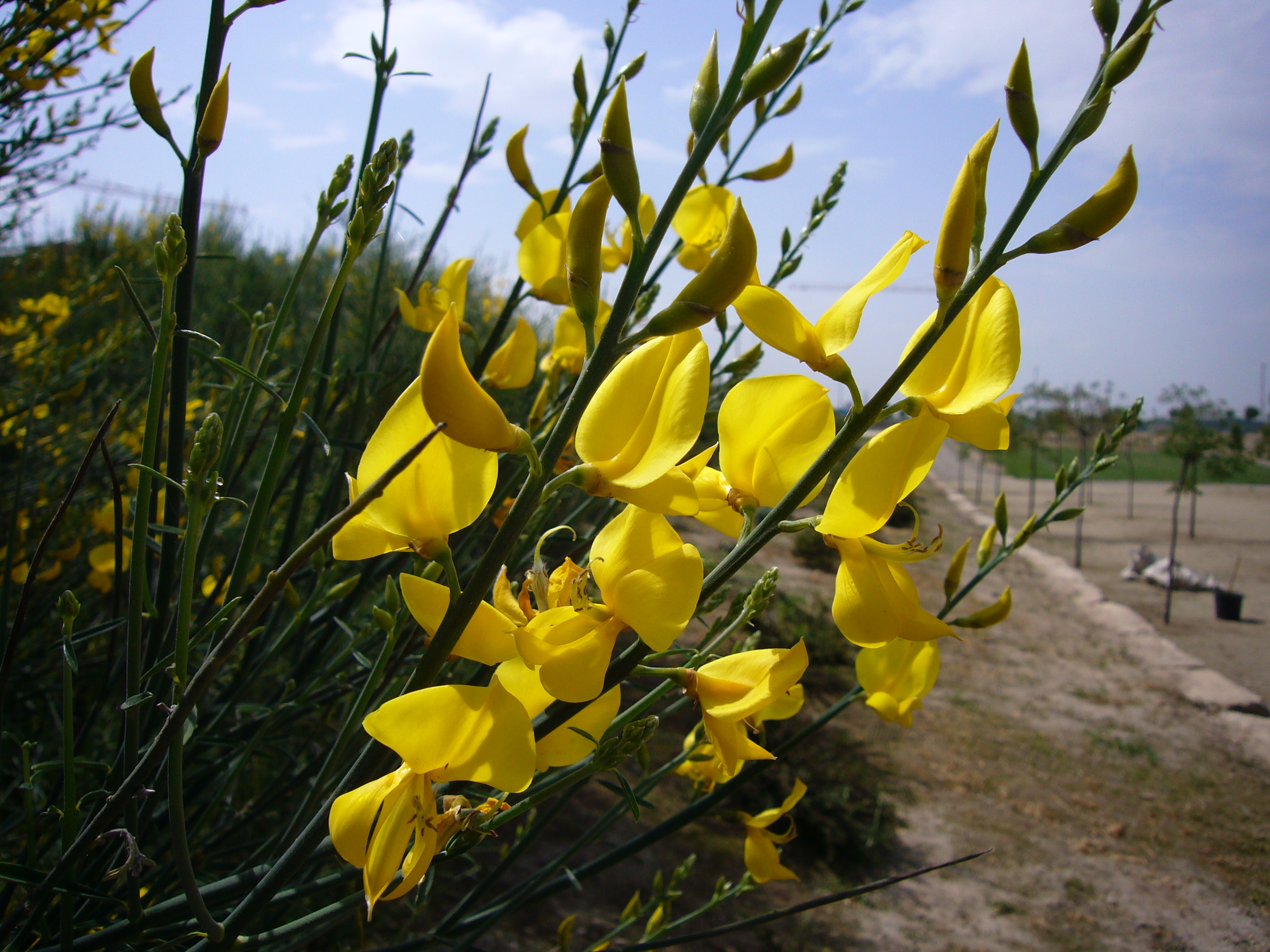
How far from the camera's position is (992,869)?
356 centimetres

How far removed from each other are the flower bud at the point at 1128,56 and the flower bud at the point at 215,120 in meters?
0.68

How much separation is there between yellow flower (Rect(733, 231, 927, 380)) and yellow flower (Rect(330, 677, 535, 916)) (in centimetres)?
31

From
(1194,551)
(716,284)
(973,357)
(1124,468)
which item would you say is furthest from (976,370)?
(1124,468)

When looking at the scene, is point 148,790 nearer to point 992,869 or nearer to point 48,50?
point 48,50

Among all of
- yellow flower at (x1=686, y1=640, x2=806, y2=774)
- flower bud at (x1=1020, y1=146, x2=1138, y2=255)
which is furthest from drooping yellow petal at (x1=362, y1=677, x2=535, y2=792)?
flower bud at (x1=1020, y1=146, x2=1138, y2=255)

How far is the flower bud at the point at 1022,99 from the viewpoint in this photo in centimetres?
53

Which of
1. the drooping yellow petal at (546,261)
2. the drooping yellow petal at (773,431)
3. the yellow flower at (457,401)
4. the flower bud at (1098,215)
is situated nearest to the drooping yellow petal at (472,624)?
the yellow flower at (457,401)

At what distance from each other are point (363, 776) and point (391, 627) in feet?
0.37

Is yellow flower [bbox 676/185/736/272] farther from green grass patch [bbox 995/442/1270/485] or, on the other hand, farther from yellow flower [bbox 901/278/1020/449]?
green grass patch [bbox 995/442/1270/485]

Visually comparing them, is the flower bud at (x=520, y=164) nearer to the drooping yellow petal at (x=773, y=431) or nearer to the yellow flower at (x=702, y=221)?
the yellow flower at (x=702, y=221)

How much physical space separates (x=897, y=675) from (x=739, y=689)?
1.53ft

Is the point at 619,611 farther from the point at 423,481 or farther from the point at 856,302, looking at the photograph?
the point at 856,302

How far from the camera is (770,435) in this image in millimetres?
580

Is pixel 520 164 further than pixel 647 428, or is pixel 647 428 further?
pixel 520 164
